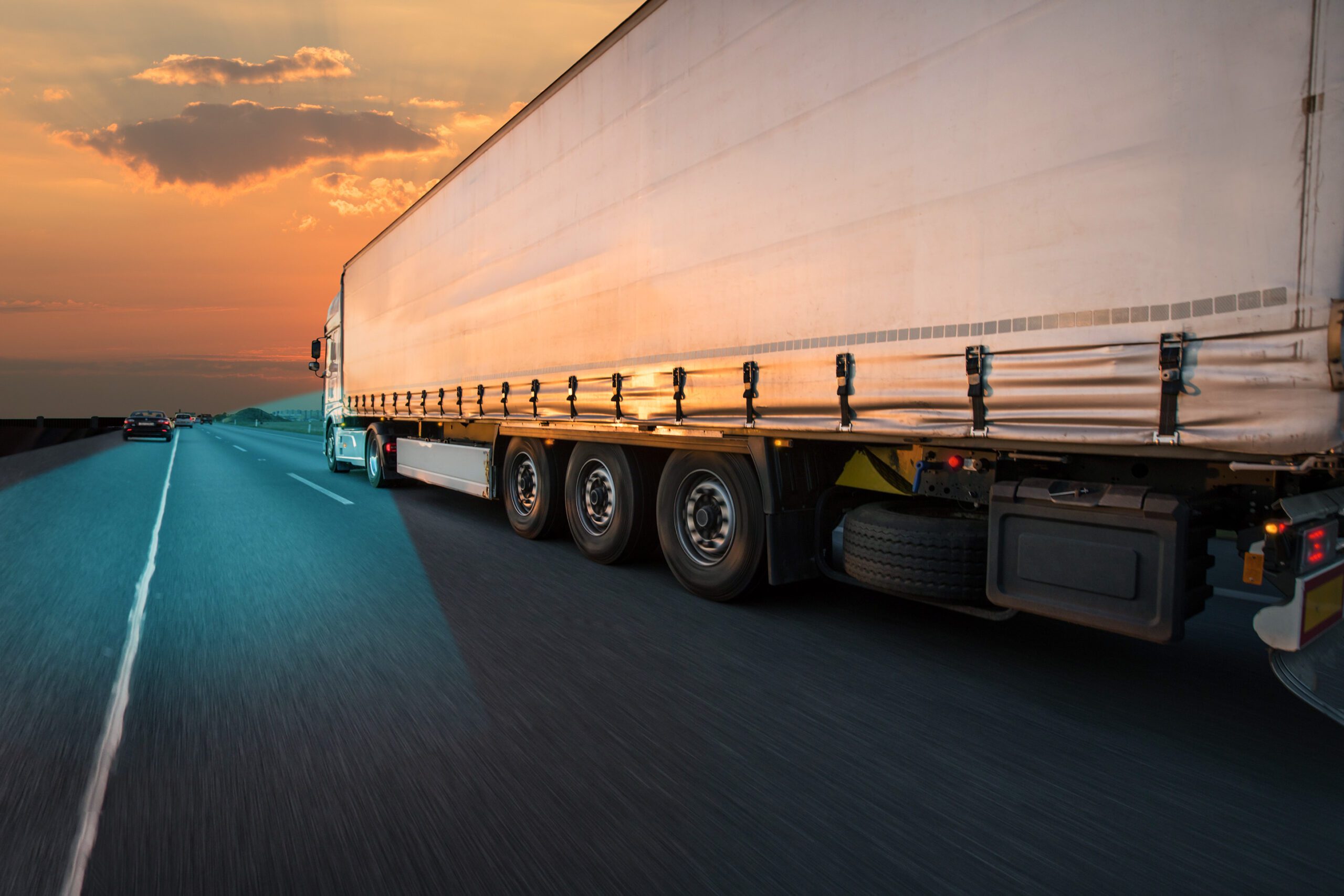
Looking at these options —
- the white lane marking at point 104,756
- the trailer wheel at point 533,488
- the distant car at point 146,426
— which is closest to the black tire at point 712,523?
the trailer wheel at point 533,488

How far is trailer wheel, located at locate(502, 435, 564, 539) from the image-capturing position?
862 cm

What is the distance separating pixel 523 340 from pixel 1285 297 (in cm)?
692

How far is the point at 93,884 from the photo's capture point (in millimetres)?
2480

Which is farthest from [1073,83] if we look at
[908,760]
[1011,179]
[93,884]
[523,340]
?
[523,340]

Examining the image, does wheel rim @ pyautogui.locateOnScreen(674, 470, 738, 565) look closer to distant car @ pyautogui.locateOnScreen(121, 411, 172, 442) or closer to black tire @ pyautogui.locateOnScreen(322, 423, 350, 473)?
black tire @ pyautogui.locateOnScreen(322, 423, 350, 473)

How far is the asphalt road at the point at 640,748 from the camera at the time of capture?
2.63 metres

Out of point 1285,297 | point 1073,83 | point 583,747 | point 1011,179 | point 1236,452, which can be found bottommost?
point 583,747

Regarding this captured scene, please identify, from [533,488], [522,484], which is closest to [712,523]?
[533,488]

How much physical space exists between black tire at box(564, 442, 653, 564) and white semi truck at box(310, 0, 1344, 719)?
38 mm

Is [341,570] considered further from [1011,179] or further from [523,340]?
[1011,179]

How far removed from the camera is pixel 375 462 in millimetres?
15422

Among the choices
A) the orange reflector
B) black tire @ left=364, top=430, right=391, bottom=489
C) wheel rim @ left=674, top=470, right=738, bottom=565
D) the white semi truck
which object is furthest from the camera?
black tire @ left=364, top=430, right=391, bottom=489

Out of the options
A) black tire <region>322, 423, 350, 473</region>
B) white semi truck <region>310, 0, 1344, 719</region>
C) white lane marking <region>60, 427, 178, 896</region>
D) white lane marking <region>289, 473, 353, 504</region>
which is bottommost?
white lane marking <region>289, 473, 353, 504</region>

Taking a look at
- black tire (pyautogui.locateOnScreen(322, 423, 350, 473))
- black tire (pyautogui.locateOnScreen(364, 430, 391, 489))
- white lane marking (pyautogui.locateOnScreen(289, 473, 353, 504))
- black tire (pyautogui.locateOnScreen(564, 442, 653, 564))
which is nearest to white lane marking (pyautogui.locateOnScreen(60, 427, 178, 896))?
black tire (pyautogui.locateOnScreen(564, 442, 653, 564))
